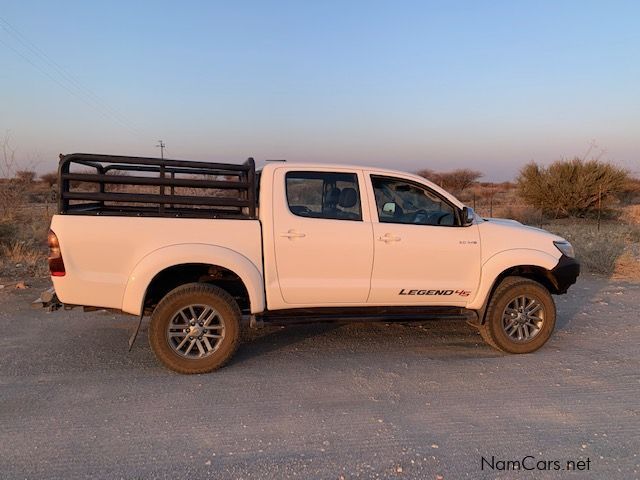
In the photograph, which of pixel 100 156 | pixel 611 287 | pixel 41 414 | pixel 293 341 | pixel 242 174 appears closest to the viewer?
pixel 41 414

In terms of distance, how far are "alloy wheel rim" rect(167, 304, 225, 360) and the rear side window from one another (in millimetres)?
1367

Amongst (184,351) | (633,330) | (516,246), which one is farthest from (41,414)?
(633,330)

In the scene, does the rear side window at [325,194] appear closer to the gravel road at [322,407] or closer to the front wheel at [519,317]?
the gravel road at [322,407]

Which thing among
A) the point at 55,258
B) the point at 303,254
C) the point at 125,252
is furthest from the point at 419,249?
the point at 55,258

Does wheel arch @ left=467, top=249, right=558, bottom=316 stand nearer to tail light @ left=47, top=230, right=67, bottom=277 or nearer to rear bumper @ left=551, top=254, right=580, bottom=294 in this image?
rear bumper @ left=551, top=254, right=580, bottom=294

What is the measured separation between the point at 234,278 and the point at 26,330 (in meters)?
2.88

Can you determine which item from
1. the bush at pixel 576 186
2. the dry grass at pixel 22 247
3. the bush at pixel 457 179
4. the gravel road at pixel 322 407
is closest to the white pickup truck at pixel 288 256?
the gravel road at pixel 322 407

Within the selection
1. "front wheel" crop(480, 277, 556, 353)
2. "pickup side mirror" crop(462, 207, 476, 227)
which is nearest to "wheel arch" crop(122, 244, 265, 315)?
"pickup side mirror" crop(462, 207, 476, 227)

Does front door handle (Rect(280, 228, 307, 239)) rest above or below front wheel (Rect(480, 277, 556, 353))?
above

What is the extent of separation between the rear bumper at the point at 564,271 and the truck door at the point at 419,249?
94 cm

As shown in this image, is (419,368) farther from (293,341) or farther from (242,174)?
(242,174)

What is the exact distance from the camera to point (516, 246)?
5.27 meters

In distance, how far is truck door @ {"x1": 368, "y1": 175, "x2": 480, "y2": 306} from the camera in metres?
4.97

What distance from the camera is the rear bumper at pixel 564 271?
5371 mm
